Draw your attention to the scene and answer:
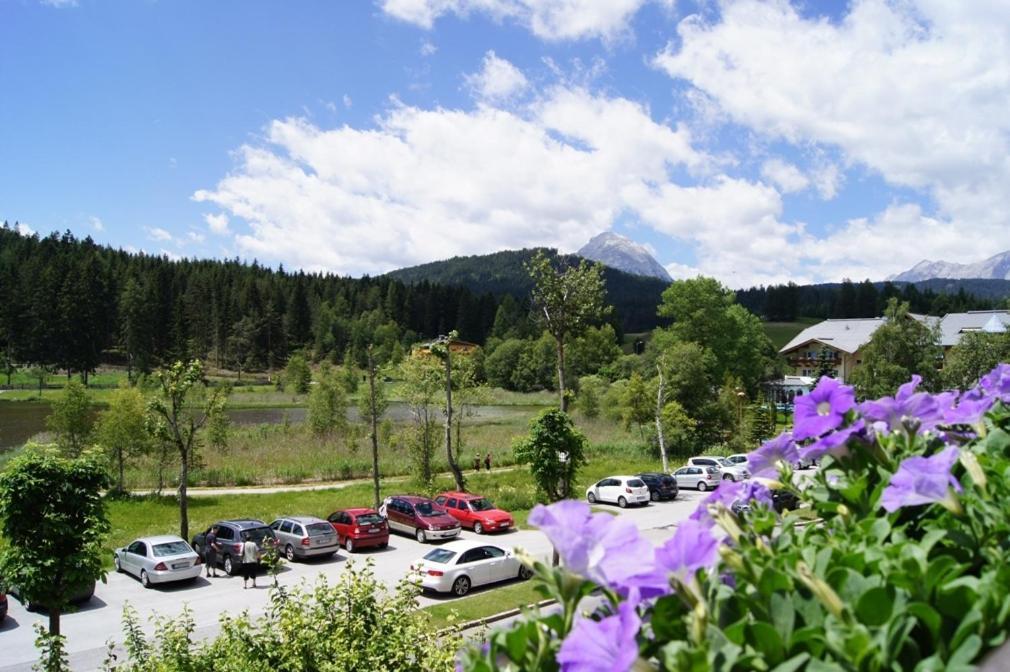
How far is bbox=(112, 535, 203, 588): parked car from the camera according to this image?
17375 millimetres

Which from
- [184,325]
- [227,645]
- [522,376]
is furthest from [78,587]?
[184,325]

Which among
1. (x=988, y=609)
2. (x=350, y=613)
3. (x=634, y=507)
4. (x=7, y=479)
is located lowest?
(x=634, y=507)

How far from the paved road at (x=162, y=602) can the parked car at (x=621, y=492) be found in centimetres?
420

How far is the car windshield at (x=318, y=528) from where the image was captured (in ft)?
65.2

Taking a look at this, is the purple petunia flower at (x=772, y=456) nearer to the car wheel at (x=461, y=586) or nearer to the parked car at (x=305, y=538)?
the car wheel at (x=461, y=586)

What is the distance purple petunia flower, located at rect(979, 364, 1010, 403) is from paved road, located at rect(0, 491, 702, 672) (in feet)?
33.2

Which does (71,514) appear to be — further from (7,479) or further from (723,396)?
(723,396)

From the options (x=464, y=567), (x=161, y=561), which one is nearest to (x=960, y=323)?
(x=464, y=567)

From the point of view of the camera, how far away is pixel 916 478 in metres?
1.26

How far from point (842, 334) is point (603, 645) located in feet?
256

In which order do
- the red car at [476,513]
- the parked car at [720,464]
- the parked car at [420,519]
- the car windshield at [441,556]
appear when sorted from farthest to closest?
the parked car at [720,464] < the red car at [476,513] < the parked car at [420,519] < the car windshield at [441,556]

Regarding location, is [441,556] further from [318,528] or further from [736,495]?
[736,495]

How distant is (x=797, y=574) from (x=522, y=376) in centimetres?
9907

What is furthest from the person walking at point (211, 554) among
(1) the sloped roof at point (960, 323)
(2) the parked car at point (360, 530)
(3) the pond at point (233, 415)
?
(1) the sloped roof at point (960, 323)
